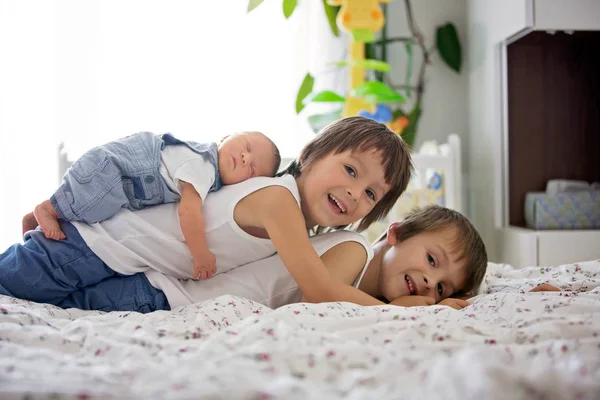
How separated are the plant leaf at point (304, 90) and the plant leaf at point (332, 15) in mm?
283

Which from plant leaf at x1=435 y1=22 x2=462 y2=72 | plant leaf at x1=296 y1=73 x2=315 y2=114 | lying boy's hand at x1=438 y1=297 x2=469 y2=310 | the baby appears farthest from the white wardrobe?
the baby

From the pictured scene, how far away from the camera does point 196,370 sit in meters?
0.63

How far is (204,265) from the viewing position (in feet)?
4.00

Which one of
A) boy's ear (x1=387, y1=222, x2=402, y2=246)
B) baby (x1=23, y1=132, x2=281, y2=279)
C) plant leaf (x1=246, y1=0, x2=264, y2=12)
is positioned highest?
plant leaf (x1=246, y1=0, x2=264, y2=12)

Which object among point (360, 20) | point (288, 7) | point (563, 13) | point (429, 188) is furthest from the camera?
point (288, 7)

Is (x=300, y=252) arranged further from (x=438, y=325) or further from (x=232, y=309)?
(x=438, y=325)

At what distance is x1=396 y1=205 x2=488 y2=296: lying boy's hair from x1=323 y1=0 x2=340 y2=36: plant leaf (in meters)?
1.90

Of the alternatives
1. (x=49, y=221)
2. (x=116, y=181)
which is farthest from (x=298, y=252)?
(x=49, y=221)

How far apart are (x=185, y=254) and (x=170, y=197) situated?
0.45ft

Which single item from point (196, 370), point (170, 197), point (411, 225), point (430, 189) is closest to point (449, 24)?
point (430, 189)

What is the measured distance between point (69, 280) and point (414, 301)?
0.70m

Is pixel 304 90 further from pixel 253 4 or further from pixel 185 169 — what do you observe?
pixel 185 169

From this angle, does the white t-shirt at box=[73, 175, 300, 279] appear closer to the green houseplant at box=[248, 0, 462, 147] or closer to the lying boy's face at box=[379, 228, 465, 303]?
the lying boy's face at box=[379, 228, 465, 303]

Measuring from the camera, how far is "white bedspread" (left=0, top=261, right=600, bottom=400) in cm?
56
